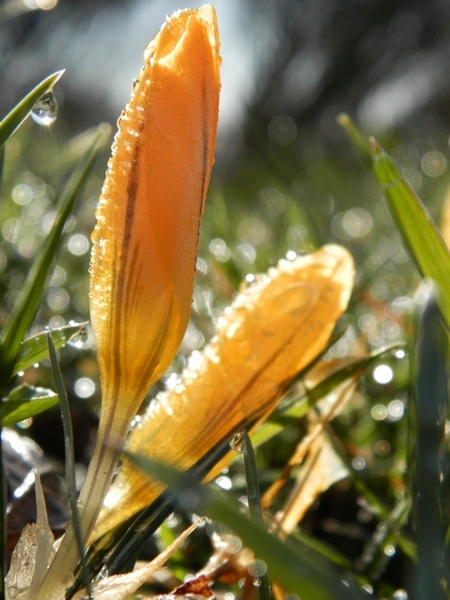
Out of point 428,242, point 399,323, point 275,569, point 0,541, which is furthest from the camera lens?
point 399,323


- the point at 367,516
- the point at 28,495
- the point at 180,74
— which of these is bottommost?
the point at 367,516

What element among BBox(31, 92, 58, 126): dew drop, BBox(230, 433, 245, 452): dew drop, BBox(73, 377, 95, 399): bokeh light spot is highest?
BBox(31, 92, 58, 126): dew drop

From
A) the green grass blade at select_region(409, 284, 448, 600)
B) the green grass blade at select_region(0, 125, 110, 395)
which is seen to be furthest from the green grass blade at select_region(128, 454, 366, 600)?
the green grass blade at select_region(0, 125, 110, 395)

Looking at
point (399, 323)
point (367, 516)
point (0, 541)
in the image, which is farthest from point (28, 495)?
point (399, 323)

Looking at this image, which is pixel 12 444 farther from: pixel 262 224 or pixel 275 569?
pixel 262 224

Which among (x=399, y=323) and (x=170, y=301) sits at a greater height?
(x=170, y=301)

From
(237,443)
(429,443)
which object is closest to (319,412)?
(237,443)

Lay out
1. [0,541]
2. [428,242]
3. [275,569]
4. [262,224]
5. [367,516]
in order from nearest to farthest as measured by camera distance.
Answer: [275,569] < [0,541] < [428,242] < [367,516] < [262,224]

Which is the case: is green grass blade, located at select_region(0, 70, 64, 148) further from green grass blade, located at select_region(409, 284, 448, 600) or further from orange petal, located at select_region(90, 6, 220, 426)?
green grass blade, located at select_region(409, 284, 448, 600)
